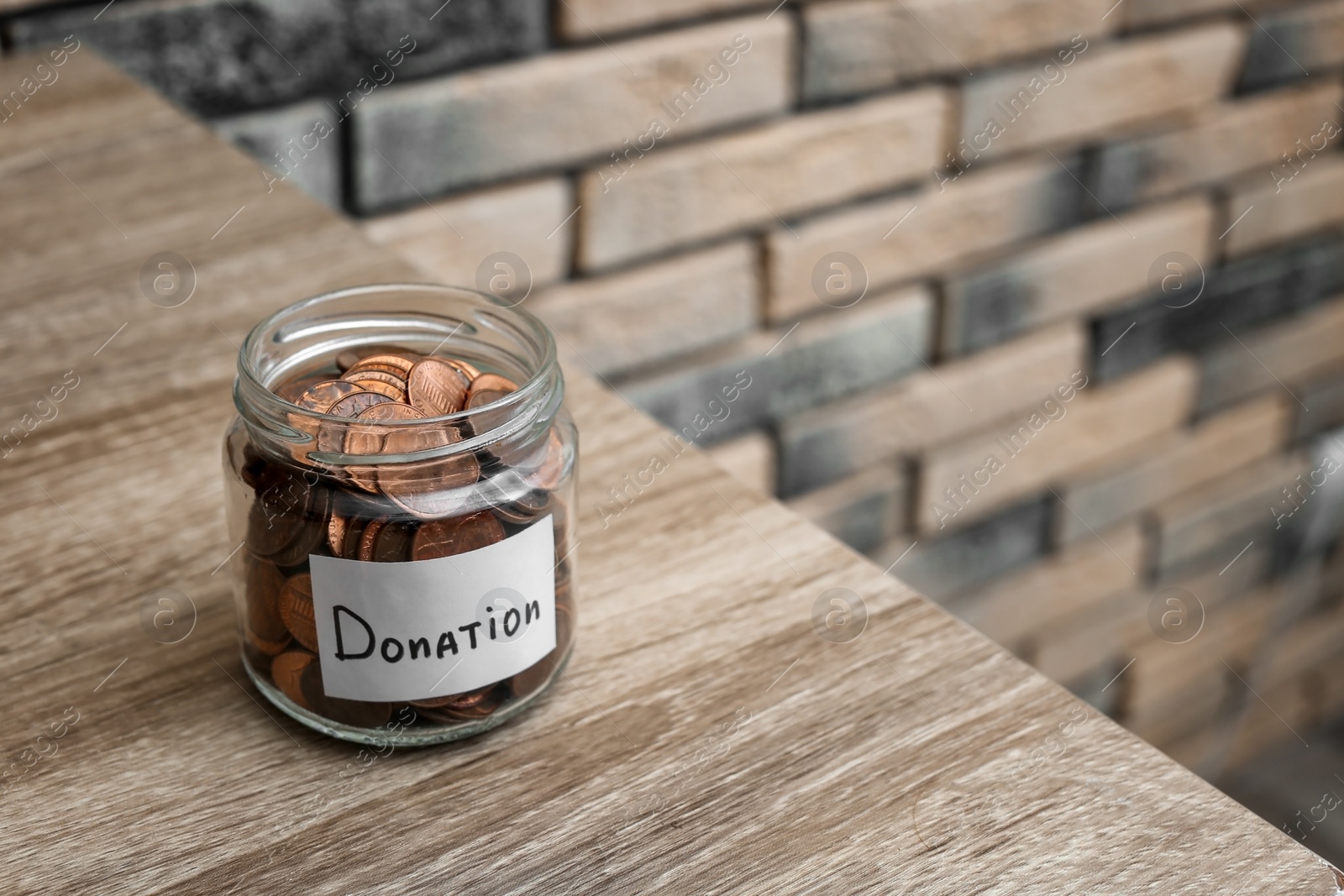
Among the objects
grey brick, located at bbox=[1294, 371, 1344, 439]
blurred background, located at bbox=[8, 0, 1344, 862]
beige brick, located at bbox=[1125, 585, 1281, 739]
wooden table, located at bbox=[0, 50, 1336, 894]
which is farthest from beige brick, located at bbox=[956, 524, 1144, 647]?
wooden table, located at bbox=[0, 50, 1336, 894]

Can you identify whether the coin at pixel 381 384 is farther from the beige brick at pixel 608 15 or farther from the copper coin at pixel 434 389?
the beige brick at pixel 608 15

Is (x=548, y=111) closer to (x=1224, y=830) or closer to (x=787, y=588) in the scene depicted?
(x=787, y=588)

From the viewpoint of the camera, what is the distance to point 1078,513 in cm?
144

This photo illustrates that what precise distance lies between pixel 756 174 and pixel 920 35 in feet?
0.62

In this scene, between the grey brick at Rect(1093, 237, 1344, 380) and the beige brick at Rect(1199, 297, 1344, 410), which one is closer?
the grey brick at Rect(1093, 237, 1344, 380)

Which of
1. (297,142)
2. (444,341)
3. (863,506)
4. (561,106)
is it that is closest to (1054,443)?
(863,506)

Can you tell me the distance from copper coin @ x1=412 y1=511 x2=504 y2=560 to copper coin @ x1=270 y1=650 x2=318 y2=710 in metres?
0.05

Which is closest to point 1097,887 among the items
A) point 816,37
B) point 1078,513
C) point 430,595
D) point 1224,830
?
point 1224,830

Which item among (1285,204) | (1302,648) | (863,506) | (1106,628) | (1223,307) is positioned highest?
(1285,204)

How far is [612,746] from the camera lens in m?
0.36

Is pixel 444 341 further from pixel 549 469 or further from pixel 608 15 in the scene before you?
pixel 608 15

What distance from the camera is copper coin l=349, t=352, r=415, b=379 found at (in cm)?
38

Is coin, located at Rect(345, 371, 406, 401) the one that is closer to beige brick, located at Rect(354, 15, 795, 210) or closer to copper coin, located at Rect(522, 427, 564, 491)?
copper coin, located at Rect(522, 427, 564, 491)

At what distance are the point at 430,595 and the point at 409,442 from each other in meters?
0.04
